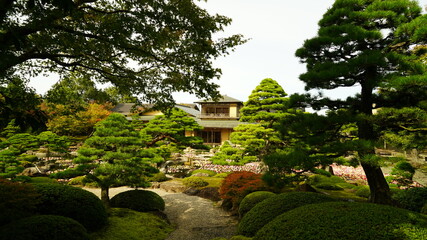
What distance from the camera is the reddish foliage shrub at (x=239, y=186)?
8.19 meters

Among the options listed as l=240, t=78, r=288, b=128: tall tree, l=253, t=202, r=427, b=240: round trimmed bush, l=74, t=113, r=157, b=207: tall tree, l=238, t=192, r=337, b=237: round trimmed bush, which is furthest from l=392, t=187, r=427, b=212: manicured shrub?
l=74, t=113, r=157, b=207: tall tree

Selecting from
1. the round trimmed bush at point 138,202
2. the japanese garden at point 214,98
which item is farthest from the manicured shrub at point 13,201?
the round trimmed bush at point 138,202

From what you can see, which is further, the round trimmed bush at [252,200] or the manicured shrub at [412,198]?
the round trimmed bush at [252,200]

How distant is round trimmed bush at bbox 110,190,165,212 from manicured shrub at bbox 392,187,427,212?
24.3 ft

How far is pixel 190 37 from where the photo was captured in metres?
5.51

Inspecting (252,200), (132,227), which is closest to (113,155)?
(132,227)

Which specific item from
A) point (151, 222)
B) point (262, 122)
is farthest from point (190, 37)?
point (262, 122)

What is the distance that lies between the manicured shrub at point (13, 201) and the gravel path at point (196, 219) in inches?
137

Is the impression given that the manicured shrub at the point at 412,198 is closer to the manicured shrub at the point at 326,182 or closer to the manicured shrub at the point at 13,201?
the manicured shrub at the point at 326,182

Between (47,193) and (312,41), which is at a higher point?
(312,41)

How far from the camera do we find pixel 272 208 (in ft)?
16.6

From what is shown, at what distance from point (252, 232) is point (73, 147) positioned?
27.2 meters

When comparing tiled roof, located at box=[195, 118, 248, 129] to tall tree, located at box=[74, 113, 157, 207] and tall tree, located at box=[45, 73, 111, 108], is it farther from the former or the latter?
tall tree, located at box=[45, 73, 111, 108]

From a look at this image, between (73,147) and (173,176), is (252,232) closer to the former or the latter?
(173,176)
